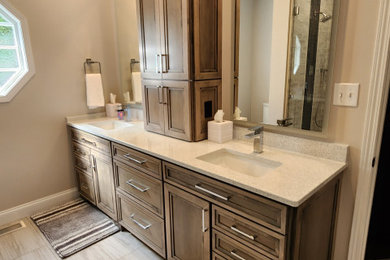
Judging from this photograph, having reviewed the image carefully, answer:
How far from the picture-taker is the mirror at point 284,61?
1.51 meters

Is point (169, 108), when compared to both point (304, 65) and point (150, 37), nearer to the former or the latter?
point (150, 37)

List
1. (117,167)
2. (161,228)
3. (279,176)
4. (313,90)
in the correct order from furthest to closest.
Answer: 1. (117,167)
2. (161,228)
3. (313,90)
4. (279,176)

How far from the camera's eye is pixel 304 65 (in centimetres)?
159

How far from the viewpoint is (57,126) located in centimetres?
278

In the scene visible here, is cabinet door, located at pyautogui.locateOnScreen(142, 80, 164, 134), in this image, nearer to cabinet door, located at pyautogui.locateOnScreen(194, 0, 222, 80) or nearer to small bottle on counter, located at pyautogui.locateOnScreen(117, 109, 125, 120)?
cabinet door, located at pyautogui.locateOnScreen(194, 0, 222, 80)

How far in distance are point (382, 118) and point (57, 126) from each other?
285cm

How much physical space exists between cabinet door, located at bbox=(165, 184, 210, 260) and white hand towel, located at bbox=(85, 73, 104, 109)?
163 centimetres

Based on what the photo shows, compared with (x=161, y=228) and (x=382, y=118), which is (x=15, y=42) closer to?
(x=161, y=228)

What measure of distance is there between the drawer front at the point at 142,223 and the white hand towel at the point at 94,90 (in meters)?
1.18

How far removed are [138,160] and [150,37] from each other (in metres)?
1.01

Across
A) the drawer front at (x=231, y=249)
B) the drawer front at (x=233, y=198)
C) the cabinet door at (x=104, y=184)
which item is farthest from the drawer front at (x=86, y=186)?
the drawer front at (x=231, y=249)

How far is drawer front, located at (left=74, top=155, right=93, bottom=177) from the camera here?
8.59 feet

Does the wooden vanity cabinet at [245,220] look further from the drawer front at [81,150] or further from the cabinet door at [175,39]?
the drawer front at [81,150]

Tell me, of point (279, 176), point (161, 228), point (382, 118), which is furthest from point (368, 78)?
point (161, 228)
